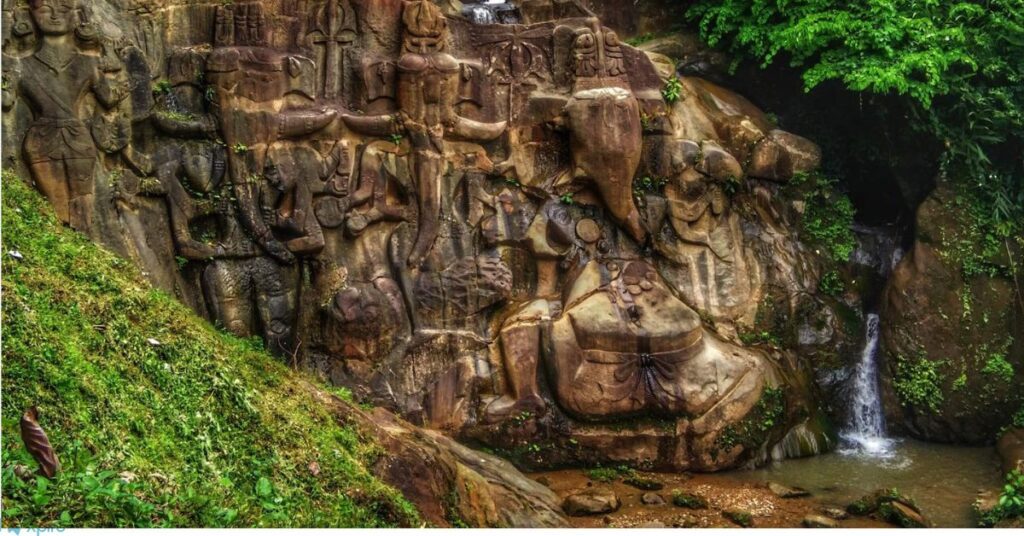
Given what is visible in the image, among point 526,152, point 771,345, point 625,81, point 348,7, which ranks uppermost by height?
point 348,7

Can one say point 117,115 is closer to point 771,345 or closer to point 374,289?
point 374,289

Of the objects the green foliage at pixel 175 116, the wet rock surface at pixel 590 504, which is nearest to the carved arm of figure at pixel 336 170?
the green foliage at pixel 175 116

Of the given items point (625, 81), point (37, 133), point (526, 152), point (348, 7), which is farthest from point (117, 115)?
point (625, 81)

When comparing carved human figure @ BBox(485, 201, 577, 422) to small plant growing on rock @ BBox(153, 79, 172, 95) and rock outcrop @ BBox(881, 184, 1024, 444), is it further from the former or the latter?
rock outcrop @ BBox(881, 184, 1024, 444)

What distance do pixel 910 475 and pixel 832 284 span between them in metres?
A: 2.76

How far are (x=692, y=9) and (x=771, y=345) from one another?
16.4 ft

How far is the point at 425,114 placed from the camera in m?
11.9

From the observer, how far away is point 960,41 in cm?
1291

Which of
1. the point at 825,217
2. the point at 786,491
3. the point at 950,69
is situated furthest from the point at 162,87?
the point at 950,69

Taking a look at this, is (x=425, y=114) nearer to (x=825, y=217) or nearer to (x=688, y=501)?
(x=688, y=501)

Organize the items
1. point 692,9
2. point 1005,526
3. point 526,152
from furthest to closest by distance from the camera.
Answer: point 692,9 → point 526,152 → point 1005,526

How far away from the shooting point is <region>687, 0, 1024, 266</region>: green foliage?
42.3 ft

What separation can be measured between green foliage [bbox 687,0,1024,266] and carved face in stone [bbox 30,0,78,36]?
341 inches

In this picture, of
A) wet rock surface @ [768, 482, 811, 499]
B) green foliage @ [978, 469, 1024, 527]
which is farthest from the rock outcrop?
wet rock surface @ [768, 482, 811, 499]
